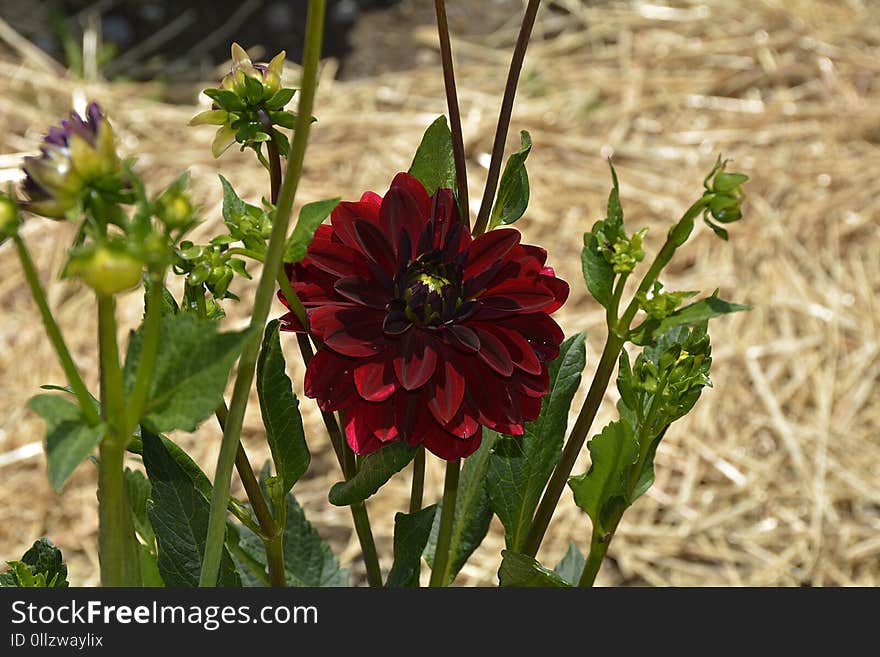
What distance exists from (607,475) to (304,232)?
16 cm

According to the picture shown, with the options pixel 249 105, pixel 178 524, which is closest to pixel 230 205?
pixel 249 105

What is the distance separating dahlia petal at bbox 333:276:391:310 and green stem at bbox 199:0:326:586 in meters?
0.04

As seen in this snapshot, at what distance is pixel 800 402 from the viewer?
1.02m

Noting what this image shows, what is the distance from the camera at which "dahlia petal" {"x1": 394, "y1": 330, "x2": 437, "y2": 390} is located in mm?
357

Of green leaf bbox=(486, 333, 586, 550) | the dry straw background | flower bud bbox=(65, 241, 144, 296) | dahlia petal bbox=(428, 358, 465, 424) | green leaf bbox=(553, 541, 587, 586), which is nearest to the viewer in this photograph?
flower bud bbox=(65, 241, 144, 296)

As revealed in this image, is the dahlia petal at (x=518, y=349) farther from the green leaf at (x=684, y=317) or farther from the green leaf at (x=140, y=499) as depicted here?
the green leaf at (x=140, y=499)

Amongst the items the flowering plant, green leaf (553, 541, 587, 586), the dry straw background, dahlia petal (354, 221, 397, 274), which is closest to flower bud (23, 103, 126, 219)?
the flowering plant

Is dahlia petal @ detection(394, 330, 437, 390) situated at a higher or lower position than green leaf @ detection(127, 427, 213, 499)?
lower

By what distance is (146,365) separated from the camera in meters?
0.30

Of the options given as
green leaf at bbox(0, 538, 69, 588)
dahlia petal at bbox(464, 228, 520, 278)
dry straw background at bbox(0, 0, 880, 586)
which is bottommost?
green leaf at bbox(0, 538, 69, 588)

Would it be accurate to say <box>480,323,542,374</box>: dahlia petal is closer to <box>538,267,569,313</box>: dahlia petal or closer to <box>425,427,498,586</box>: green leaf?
<box>538,267,569,313</box>: dahlia petal

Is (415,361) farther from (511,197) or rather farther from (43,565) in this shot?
(43,565)

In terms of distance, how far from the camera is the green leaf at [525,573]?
0.43 meters

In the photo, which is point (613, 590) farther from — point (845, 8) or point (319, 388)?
point (845, 8)
